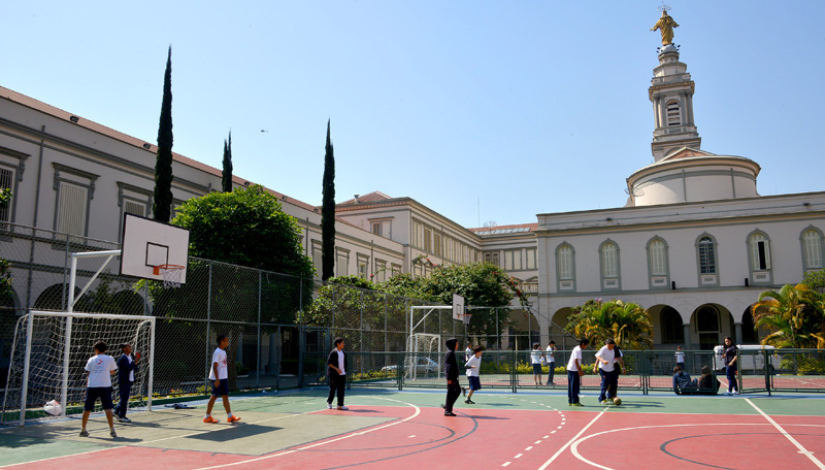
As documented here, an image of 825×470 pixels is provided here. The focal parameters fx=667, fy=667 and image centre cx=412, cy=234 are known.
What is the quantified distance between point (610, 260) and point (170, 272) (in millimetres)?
34595

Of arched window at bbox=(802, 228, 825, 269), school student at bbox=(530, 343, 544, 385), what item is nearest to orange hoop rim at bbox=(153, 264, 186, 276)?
school student at bbox=(530, 343, 544, 385)

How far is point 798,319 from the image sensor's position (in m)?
32.0

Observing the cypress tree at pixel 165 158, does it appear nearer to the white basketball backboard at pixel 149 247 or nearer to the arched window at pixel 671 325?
the white basketball backboard at pixel 149 247

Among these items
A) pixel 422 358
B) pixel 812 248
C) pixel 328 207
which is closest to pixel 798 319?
pixel 812 248

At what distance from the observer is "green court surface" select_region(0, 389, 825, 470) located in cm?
1023

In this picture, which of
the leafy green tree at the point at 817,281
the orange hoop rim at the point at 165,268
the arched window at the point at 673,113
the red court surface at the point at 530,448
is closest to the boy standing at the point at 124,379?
the orange hoop rim at the point at 165,268

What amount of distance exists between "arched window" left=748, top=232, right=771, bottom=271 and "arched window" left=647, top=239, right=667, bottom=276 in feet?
17.0

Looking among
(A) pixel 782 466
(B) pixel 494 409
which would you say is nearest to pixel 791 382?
(B) pixel 494 409

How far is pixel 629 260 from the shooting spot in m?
44.9

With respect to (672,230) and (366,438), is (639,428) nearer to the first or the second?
(366,438)

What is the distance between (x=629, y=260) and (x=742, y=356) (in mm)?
23647

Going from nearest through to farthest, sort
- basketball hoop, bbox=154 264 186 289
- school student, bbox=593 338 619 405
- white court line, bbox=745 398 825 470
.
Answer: white court line, bbox=745 398 825 470 → school student, bbox=593 338 619 405 → basketball hoop, bbox=154 264 186 289

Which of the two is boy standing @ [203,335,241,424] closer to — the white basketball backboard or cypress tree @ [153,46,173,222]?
the white basketball backboard

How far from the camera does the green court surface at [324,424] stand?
1023 cm
